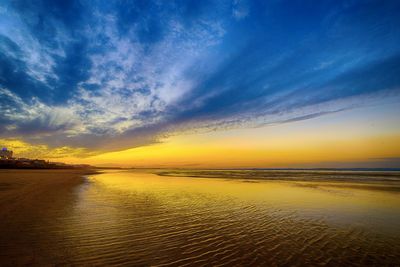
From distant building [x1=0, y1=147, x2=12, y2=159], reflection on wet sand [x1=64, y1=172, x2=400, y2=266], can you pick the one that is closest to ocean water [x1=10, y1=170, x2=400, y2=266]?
reflection on wet sand [x1=64, y1=172, x2=400, y2=266]

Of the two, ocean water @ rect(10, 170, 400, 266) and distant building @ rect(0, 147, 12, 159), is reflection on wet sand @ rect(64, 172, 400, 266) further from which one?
distant building @ rect(0, 147, 12, 159)

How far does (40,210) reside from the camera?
11492mm

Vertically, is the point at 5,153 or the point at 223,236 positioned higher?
the point at 5,153

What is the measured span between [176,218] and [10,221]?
719cm

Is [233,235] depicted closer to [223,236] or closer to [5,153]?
[223,236]

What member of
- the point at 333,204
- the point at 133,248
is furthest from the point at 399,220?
the point at 133,248

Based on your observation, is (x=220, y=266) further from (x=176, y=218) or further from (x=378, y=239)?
(x=378, y=239)

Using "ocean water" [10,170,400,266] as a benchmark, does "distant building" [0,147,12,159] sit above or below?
above

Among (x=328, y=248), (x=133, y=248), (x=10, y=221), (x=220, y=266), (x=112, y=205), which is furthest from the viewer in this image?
(x=112, y=205)

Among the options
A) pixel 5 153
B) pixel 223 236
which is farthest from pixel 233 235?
pixel 5 153

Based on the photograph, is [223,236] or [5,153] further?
[5,153]

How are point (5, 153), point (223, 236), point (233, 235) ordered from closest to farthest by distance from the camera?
1. point (223, 236)
2. point (233, 235)
3. point (5, 153)

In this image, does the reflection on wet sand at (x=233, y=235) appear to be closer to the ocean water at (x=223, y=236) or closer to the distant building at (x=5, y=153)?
the ocean water at (x=223, y=236)

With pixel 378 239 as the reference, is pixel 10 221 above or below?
above
